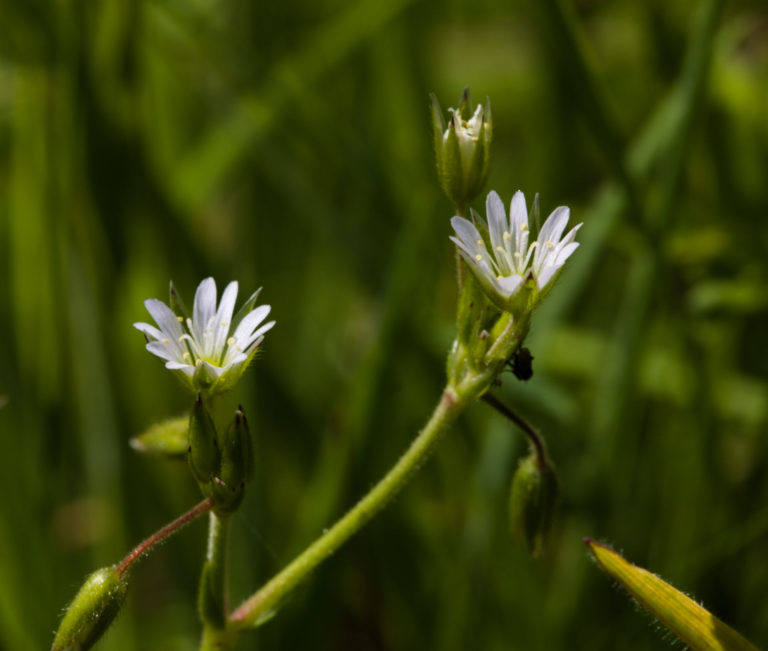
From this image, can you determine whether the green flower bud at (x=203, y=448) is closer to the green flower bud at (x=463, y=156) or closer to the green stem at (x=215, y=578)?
the green stem at (x=215, y=578)

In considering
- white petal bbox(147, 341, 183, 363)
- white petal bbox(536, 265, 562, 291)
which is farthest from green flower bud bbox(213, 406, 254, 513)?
white petal bbox(536, 265, 562, 291)

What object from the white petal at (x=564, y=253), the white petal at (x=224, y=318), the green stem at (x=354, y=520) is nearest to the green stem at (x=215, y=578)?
the green stem at (x=354, y=520)

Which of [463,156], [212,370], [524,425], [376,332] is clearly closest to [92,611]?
[212,370]

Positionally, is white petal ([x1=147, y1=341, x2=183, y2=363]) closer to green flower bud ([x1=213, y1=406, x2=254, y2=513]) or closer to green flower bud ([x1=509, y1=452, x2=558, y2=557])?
green flower bud ([x1=213, y1=406, x2=254, y2=513])

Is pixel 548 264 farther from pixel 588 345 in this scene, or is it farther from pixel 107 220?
pixel 107 220

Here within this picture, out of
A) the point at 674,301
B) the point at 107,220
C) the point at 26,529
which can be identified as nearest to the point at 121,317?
the point at 107,220

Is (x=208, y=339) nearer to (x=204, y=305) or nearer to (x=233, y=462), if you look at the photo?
(x=204, y=305)
